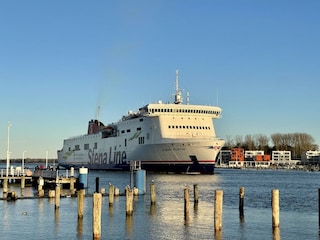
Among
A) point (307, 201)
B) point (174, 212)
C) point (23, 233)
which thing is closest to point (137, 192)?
point (174, 212)

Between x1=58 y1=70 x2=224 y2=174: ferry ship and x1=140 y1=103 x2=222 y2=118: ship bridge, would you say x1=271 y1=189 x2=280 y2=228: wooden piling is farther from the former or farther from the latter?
x1=140 y1=103 x2=222 y2=118: ship bridge

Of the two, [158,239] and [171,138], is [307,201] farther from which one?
[171,138]

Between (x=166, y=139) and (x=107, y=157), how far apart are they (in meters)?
30.0

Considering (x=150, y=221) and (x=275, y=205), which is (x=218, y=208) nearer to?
(x=275, y=205)

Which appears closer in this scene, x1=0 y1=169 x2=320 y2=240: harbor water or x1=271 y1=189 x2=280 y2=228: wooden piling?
x1=0 y1=169 x2=320 y2=240: harbor water

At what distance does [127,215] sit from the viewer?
107ft

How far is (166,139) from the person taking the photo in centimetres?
9619

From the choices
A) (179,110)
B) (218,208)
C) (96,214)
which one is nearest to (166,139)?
(179,110)

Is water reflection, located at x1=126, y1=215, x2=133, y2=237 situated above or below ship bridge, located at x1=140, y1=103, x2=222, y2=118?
below

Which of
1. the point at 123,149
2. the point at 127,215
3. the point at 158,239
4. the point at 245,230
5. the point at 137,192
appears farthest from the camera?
the point at 123,149

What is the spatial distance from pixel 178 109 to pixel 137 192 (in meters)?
57.2

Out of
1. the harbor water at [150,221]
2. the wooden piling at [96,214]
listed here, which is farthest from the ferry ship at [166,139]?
the wooden piling at [96,214]

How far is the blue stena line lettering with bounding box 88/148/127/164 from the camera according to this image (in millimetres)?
112125

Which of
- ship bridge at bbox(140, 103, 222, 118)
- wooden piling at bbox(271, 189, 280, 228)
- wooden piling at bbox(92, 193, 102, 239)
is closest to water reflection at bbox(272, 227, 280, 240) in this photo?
wooden piling at bbox(271, 189, 280, 228)
